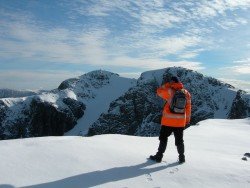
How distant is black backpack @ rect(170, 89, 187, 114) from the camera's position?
10.8 metres

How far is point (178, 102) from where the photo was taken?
10859 mm

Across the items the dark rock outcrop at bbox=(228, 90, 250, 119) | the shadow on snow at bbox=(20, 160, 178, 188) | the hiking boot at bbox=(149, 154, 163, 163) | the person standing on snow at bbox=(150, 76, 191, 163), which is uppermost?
the person standing on snow at bbox=(150, 76, 191, 163)

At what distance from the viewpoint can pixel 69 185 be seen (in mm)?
8359

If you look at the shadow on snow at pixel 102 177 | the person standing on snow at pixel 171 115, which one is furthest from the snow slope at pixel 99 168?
the person standing on snow at pixel 171 115

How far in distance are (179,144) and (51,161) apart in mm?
3760

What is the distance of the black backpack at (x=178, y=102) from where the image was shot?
35.5 ft

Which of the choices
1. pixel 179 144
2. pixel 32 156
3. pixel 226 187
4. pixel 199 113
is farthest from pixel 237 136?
pixel 199 113

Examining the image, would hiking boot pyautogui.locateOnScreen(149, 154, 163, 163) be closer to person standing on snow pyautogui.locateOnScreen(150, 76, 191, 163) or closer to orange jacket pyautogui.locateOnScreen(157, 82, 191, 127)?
person standing on snow pyautogui.locateOnScreen(150, 76, 191, 163)

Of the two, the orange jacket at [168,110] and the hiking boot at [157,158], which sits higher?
the orange jacket at [168,110]

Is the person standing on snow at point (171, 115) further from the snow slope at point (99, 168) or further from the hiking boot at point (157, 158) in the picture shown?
the snow slope at point (99, 168)

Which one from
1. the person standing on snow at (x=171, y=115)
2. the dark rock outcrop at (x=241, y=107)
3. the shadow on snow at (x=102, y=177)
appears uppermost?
the person standing on snow at (x=171, y=115)

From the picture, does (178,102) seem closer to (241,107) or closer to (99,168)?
(99,168)

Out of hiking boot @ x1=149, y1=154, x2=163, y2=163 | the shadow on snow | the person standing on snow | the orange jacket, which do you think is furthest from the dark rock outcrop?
the shadow on snow

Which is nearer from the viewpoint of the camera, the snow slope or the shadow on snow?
the shadow on snow
